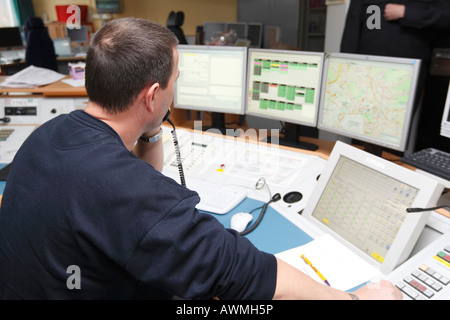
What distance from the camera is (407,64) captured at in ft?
4.47

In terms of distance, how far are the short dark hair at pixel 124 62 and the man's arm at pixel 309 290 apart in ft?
1.59

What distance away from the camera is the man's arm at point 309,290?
30.5 inches

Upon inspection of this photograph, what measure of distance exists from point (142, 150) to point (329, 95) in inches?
33.0

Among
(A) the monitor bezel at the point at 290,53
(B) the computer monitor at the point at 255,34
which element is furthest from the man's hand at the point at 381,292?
(B) the computer monitor at the point at 255,34

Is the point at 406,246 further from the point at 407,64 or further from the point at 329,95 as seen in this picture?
the point at 329,95

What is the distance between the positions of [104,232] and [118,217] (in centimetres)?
4

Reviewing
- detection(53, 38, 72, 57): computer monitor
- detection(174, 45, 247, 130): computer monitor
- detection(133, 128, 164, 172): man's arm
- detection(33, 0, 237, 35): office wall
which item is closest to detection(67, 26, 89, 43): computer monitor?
detection(53, 38, 72, 57): computer monitor

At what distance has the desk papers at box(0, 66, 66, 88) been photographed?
6.66 feet

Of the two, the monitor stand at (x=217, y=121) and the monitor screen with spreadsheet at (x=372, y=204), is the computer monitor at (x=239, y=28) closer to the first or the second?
the monitor stand at (x=217, y=121)

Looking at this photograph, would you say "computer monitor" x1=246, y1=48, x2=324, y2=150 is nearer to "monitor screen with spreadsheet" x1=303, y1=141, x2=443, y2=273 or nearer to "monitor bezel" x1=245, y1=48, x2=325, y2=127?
"monitor bezel" x1=245, y1=48, x2=325, y2=127

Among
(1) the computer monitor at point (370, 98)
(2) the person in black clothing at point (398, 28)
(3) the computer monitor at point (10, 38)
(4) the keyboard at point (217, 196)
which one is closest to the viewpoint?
(4) the keyboard at point (217, 196)

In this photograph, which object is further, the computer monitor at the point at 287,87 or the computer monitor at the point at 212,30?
the computer monitor at the point at 212,30

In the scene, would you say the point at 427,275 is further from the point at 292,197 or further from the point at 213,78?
the point at 213,78
